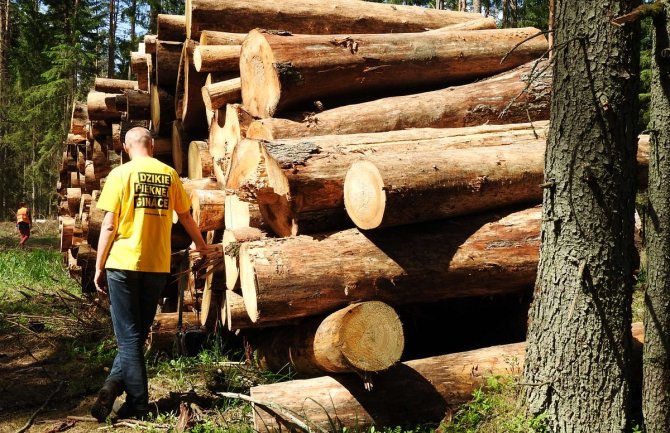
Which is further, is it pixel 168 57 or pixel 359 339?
pixel 168 57

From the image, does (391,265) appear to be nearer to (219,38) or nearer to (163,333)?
(163,333)

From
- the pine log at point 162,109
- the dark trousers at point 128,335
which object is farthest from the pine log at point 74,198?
the dark trousers at point 128,335

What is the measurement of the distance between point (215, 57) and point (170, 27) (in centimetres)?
158

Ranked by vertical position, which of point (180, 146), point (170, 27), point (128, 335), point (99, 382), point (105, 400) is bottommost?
point (99, 382)

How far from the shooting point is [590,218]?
4.04 m

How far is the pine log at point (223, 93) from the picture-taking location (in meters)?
6.86

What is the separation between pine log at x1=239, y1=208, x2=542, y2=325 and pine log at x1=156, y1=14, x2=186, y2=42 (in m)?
4.43

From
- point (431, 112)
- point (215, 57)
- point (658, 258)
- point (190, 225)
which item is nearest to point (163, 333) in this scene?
point (190, 225)

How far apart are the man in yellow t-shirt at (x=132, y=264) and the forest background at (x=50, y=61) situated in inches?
919

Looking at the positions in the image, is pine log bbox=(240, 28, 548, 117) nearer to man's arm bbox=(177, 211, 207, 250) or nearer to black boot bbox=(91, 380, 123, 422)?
man's arm bbox=(177, 211, 207, 250)

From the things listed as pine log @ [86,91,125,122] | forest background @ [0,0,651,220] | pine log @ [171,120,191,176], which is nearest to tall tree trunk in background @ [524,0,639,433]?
pine log @ [171,120,191,176]

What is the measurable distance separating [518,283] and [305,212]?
1749mm

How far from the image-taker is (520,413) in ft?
13.9

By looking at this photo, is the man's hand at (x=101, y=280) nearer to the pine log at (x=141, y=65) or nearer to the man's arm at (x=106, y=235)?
the man's arm at (x=106, y=235)
